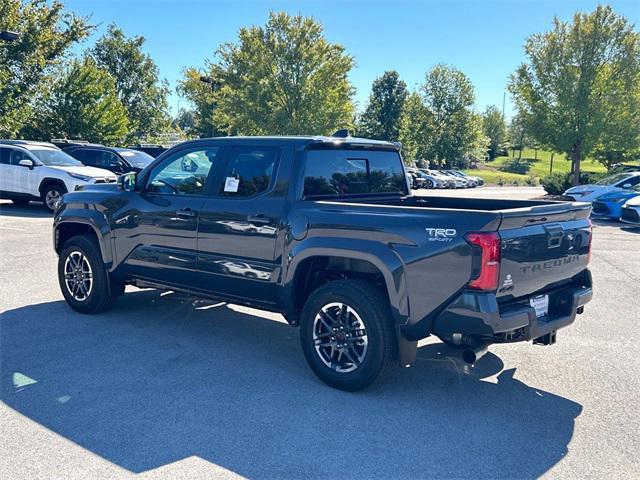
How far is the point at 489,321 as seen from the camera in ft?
11.9

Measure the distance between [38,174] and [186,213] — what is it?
38.9ft

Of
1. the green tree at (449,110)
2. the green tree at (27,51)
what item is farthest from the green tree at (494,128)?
the green tree at (27,51)

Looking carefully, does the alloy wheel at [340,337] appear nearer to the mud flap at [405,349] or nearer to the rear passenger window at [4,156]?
the mud flap at [405,349]

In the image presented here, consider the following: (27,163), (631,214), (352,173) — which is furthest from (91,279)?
(631,214)

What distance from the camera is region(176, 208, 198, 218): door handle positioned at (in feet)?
17.0

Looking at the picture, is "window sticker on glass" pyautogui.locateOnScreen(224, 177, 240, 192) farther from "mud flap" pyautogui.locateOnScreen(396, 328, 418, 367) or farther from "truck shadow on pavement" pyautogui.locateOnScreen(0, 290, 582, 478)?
"mud flap" pyautogui.locateOnScreen(396, 328, 418, 367)

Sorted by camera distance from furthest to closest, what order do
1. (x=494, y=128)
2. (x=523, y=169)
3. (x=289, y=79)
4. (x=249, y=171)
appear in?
(x=494, y=128)
(x=523, y=169)
(x=289, y=79)
(x=249, y=171)

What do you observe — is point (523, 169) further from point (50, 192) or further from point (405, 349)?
point (405, 349)

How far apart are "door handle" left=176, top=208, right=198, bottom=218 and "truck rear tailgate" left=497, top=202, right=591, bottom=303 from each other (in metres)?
2.79

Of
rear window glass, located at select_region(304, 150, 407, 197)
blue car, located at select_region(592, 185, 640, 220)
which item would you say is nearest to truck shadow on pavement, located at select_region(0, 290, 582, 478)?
rear window glass, located at select_region(304, 150, 407, 197)

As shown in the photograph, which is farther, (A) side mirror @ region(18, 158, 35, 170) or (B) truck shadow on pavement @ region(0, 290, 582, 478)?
(A) side mirror @ region(18, 158, 35, 170)

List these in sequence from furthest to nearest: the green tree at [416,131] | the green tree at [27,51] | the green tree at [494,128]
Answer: the green tree at [494,128], the green tree at [416,131], the green tree at [27,51]

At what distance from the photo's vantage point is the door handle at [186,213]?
5193mm

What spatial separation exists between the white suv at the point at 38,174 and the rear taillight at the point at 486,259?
13296 mm
